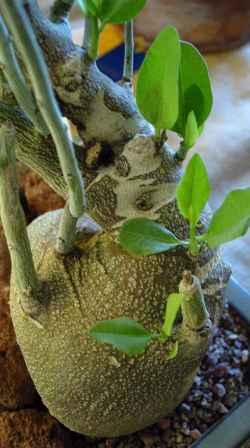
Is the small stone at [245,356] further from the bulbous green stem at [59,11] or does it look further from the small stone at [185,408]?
the bulbous green stem at [59,11]

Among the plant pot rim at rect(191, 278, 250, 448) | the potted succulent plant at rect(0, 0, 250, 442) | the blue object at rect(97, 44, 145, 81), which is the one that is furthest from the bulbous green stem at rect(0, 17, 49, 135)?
the blue object at rect(97, 44, 145, 81)

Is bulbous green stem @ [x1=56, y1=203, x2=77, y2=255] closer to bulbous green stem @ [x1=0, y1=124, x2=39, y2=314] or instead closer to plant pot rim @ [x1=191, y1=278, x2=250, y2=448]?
bulbous green stem @ [x1=0, y1=124, x2=39, y2=314]

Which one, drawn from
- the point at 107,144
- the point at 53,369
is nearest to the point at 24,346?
the point at 53,369

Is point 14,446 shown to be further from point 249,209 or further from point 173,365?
point 249,209

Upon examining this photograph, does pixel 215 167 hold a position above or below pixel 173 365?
below

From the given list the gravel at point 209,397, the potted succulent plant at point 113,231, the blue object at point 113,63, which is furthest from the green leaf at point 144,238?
the blue object at point 113,63
